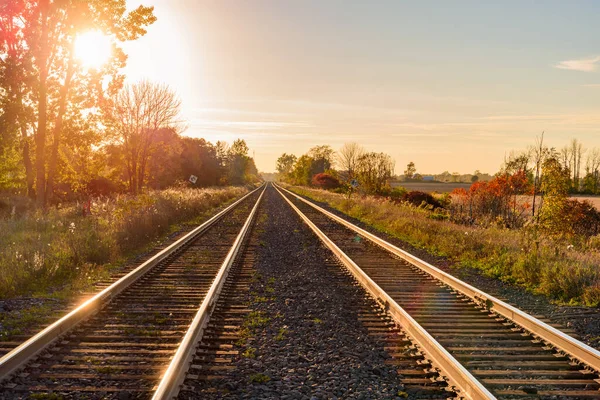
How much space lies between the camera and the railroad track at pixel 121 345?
4.24 m

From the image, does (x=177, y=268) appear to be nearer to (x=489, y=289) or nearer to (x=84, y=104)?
(x=489, y=289)

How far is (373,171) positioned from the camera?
47500mm

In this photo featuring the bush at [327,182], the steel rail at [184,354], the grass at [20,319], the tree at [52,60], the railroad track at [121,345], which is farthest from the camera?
the bush at [327,182]

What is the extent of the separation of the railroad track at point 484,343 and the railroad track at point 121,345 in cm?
261

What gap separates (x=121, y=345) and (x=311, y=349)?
2.19 metres

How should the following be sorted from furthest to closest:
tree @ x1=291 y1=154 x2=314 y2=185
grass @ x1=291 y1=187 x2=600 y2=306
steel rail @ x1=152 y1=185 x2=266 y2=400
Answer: tree @ x1=291 y1=154 x2=314 y2=185
grass @ x1=291 y1=187 x2=600 y2=306
steel rail @ x1=152 y1=185 x2=266 y2=400

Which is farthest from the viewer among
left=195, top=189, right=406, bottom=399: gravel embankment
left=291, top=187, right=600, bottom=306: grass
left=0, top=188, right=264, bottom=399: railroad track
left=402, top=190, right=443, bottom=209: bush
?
left=402, top=190, right=443, bottom=209: bush

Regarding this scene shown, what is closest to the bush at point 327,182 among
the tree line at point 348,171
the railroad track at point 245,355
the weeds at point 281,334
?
the tree line at point 348,171

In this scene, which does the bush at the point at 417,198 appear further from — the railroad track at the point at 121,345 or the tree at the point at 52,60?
the railroad track at the point at 121,345

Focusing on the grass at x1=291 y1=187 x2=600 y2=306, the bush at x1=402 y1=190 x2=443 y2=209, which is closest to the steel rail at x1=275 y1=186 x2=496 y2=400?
the grass at x1=291 y1=187 x2=600 y2=306

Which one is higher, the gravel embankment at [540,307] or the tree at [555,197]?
the tree at [555,197]

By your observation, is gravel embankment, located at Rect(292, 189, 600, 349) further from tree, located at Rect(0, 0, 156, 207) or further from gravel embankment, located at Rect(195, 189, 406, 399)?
tree, located at Rect(0, 0, 156, 207)

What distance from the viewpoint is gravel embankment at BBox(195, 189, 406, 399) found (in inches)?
172

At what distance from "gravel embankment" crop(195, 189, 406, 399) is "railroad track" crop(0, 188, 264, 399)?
657mm
